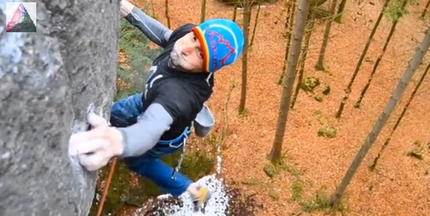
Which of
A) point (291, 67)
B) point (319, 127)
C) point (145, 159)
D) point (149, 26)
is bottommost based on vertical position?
point (319, 127)

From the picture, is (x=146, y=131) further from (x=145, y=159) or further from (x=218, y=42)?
(x=145, y=159)

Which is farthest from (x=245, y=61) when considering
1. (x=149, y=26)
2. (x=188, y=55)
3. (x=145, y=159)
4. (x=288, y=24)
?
(x=188, y=55)

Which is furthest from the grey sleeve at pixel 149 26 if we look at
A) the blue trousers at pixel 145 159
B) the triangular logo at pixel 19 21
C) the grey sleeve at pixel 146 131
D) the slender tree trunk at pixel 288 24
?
the slender tree trunk at pixel 288 24

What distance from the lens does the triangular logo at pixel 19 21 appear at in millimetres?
1846

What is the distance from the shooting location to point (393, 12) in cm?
1109

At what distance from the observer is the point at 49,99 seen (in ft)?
6.88

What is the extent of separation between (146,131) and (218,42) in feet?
2.83

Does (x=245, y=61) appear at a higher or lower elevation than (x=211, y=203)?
higher

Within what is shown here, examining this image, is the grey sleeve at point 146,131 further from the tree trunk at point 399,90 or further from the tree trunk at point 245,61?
the tree trunk at point 245,61

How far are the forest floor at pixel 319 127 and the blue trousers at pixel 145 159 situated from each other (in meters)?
4.58

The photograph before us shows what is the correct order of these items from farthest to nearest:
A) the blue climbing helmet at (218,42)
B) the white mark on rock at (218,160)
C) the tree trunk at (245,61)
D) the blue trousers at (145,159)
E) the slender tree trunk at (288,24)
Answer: the slender tree trunk at (288,24) < the white mark on rock at (218,160) < the tree trunk at (245,61) < the blue trousers at (145,159) < the blue climbing helmet at (218,42)

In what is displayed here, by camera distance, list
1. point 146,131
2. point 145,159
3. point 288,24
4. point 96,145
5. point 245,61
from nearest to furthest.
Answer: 1. point 96,145
2. point 146,131
3. point 145,159
4. point 245,61
5. point 288,24

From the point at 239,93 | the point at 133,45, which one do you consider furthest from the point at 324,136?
the point at 133,45

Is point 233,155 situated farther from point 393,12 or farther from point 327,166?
point 393,12
